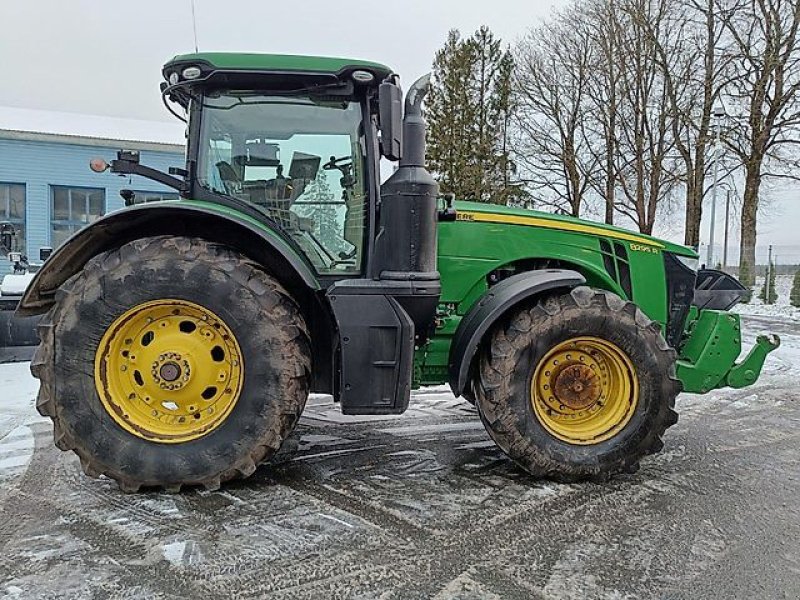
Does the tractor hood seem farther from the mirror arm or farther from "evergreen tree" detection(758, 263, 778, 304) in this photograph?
"evergreen tree" detection(758, 263, 778, 304)

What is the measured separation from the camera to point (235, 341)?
362 centimetres

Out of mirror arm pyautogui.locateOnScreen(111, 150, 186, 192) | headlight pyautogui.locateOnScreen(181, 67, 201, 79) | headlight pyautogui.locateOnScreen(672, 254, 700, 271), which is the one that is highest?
headlight pyautogui.locateOnScreen(181, 67, 201, 79)

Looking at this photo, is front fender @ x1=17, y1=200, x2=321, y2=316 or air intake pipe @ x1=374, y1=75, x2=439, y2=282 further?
air intake pipe @ x1=374, y1=75, x2=439, y2=282

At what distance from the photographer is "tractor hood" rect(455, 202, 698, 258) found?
4.40 metres

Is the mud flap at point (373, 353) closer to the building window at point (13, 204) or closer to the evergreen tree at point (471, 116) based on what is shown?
the building window at point (13, 204)

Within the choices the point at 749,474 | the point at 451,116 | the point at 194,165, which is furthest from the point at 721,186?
the point at 194,165

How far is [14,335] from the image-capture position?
7.44m

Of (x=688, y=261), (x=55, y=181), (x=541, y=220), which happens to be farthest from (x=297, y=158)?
(x=55, y=181)

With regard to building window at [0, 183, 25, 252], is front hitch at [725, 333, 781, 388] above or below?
below

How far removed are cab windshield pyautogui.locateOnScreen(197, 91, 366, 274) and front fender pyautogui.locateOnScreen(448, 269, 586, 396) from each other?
757 mm

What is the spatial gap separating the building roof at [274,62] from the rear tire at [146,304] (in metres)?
1.04

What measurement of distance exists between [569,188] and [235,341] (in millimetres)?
27803

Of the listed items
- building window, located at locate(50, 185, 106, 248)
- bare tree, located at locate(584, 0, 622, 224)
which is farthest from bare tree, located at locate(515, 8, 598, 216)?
building window, located at locate(50, 185, 106, 248)

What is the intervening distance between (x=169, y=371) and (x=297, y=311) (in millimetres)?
756
